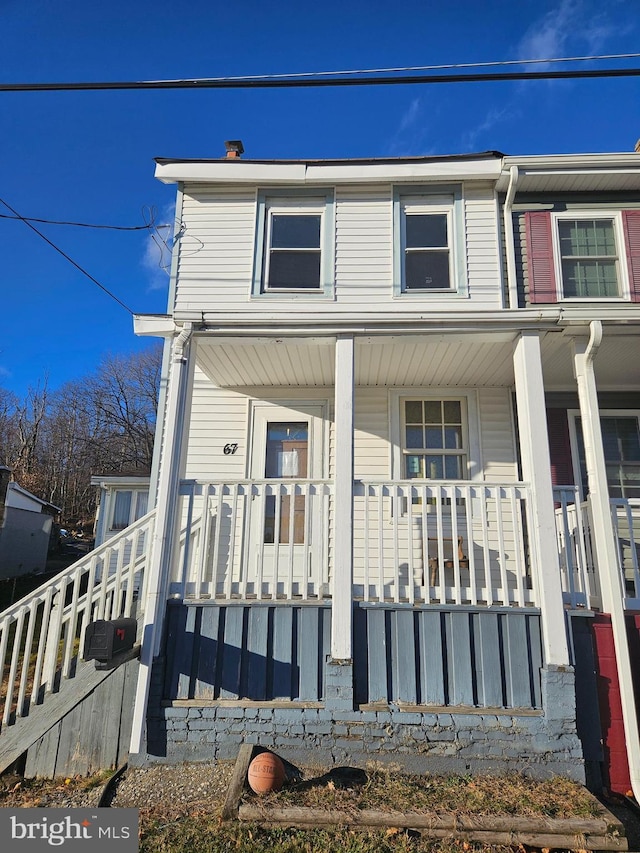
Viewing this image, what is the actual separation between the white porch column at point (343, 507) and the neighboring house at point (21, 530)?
37.5 ft

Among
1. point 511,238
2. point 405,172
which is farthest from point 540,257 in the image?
point 405,172

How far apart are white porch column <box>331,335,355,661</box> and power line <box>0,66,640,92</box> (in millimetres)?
2212

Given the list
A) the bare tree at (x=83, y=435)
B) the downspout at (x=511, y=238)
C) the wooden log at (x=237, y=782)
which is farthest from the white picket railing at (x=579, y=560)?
the bare tree at (x=83, y=435)

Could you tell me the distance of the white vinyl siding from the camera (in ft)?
19.3

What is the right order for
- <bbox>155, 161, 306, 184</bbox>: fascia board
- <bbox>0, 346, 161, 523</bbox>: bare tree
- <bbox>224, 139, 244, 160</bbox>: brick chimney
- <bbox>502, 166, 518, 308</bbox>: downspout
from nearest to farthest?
<bbox>502, 166, 518, 308</bbox>: downspout, <bbox>155, 161, 306, 184</bbox>: fascia board, <bbox>224, 139, 244, 160</bbox>: brick chimney, <bbox>0, 346, 161, 523</bbox>: bare tree

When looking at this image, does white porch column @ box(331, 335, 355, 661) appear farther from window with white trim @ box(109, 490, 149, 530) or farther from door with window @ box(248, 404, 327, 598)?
Answer: window with white trim @ box(109, 490, 149, 530)

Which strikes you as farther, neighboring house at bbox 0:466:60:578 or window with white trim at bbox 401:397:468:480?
neighboring house at bbox 0:466:60:578

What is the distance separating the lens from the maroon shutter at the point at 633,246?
5832 mm

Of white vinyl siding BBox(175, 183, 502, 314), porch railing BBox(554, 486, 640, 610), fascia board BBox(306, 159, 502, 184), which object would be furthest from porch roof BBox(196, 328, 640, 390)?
fascia board BBox(306, 159, 502, 184)

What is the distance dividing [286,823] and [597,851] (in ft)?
6.20

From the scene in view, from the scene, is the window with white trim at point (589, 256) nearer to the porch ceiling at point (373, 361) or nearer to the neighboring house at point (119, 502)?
the porch ceiling at point (373, 361)

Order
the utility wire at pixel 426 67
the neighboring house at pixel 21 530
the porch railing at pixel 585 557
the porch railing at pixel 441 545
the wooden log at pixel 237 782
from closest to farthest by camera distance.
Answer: the wooden log at pixel 237 782, the utility wire at pixel 426 67, the porch railing at pixel 441 545, the porch railing at pixel 585 557, the neighboring house at pixel 21 530

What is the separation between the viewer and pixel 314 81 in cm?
359

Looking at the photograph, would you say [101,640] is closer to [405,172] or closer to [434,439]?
[434,439]
